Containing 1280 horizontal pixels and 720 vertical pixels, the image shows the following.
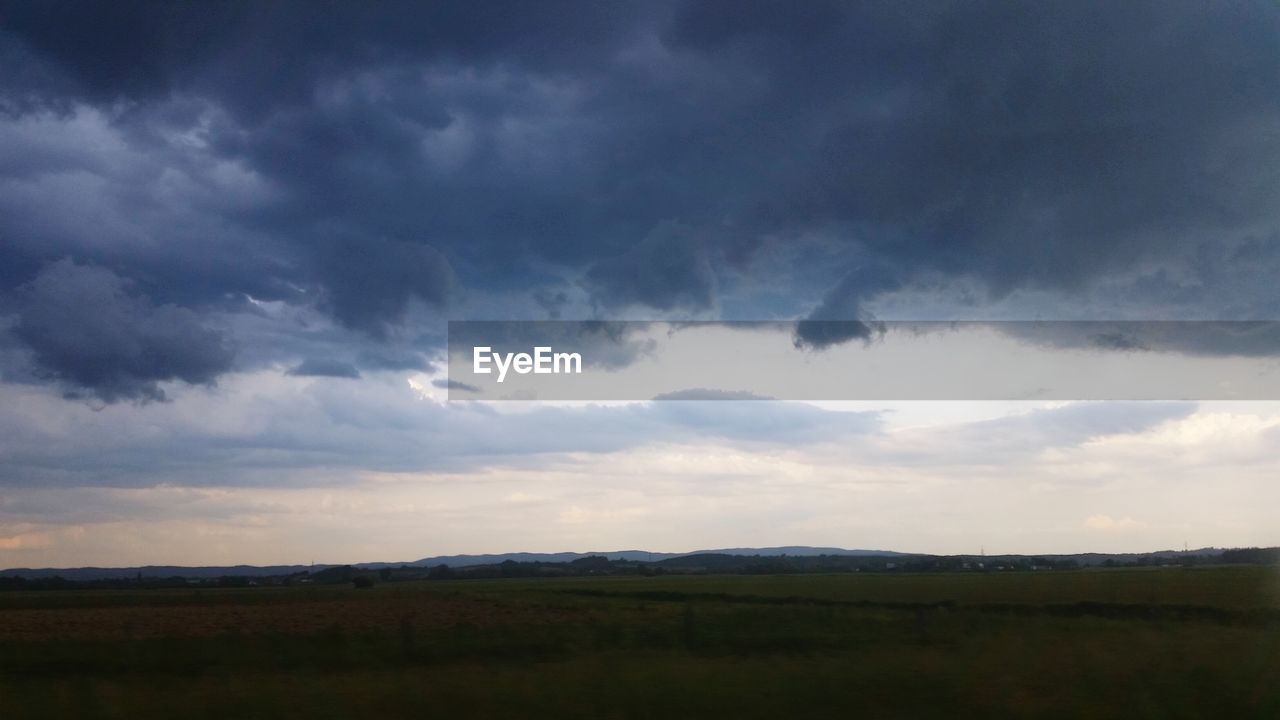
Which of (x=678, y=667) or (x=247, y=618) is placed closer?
(x=678, y=667)

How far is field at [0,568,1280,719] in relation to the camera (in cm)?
1077

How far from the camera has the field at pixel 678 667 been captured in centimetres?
1077

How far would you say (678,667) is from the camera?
12.6 metres

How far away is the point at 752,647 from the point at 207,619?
18.7 metres

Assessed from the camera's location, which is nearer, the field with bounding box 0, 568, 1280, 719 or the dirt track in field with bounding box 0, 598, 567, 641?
the field with bounding box 0, 568, 1280, 719

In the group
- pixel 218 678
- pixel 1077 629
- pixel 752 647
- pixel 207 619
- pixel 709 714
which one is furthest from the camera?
pixel 207 619

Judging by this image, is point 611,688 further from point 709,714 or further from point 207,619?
point 207,619

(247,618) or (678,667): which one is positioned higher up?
(678,667)

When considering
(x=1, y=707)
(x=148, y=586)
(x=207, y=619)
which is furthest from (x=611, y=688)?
(x=148, y=586)

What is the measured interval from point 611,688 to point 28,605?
3712cm

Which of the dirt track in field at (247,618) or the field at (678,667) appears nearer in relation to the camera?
the field at (678,667)

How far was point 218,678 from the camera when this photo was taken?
12.9 m

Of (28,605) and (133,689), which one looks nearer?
(133,689)

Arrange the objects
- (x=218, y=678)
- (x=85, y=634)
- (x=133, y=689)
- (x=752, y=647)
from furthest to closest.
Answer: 1. (x=85, y=634)
2. (x=752, y=647)
3. (x=218, y=678)
4. (x=133, y=689)
